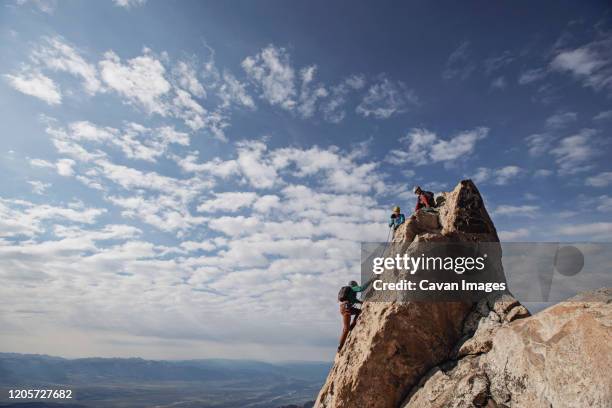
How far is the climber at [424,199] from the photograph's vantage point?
2402cm

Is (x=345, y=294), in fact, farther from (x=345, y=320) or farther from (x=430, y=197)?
(x=430, y=197)

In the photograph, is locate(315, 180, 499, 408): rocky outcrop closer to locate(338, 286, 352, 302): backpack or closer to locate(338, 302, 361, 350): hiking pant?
locate(338, 302, 361, 350): hiking pant

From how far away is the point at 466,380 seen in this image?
14586mm

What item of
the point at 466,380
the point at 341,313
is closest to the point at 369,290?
the point at 341,313

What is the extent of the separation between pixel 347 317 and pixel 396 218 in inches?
308

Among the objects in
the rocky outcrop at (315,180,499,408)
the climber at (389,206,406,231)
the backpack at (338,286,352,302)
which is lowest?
the rocky outcrop at (315,180,499,408)

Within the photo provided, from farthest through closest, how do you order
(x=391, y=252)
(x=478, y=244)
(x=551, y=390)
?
(x=391, y=252) < (x=478, y=244) < (x=551, y=390)

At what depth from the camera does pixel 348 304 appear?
2303 cm

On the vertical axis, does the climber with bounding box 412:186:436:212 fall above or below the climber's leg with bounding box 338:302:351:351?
above

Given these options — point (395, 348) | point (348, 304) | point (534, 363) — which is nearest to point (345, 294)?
point (348, 304)

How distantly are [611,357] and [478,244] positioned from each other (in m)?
10.1

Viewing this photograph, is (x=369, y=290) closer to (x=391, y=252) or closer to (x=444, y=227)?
(x=391, y=252)

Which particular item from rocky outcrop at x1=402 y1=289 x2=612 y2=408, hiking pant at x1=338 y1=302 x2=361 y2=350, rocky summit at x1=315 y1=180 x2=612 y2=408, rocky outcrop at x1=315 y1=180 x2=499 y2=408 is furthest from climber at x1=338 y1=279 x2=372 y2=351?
rocky outcrop at x1=402 y1=289 x2=612 y2=408

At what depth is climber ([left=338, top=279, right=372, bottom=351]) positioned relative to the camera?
2259 centimetres
